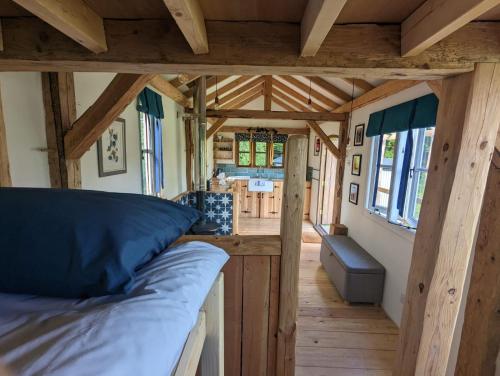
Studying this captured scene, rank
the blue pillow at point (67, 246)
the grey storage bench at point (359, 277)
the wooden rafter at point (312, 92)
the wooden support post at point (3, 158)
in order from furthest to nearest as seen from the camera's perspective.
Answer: the wooden rafter at point (312, 92), the grey storage bench at point (359, 277), the wooden support post at point (3, 158), the blue pillow at point (67, 246)

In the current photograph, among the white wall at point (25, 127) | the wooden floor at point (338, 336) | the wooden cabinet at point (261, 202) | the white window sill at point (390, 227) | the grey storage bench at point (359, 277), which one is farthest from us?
the wooden cabinet at point (261, 202)

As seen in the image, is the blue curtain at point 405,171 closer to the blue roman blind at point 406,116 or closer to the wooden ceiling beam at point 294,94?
the blue roman blind at point 406,116

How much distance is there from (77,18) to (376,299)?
355cm

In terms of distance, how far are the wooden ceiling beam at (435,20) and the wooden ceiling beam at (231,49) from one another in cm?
5

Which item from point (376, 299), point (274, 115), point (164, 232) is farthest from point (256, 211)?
point (164, 232)

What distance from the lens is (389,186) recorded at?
2.95 meters

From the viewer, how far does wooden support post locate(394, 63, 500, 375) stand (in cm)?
94

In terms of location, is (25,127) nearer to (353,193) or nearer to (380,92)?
(380,92)

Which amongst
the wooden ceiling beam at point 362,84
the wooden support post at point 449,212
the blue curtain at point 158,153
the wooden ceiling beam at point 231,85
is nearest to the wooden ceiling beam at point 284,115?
the wooden ceiling beam at point 362,84

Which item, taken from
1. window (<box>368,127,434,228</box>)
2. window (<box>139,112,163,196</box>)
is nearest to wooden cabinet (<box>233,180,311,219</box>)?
window (<box>139,112,163,196</box>)

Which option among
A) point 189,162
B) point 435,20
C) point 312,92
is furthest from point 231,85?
point 435,20

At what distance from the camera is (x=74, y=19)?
80 cm

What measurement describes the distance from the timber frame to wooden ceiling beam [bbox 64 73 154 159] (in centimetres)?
42

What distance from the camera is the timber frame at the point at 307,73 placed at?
2.88ft
